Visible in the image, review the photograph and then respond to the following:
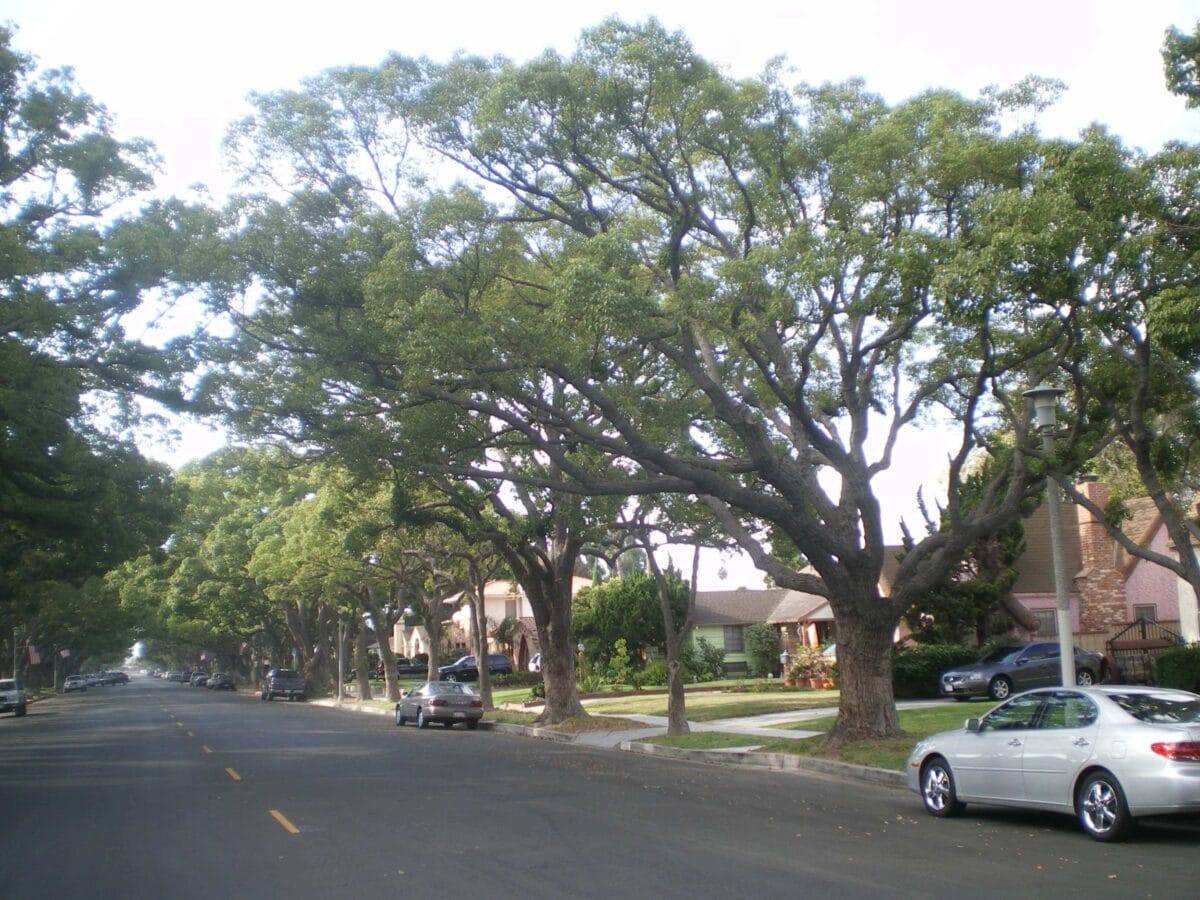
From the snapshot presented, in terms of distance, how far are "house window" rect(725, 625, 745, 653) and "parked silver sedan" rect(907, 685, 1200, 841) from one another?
46.1m

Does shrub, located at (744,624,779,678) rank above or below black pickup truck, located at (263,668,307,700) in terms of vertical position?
above

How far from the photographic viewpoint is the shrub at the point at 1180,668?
75.6 feet

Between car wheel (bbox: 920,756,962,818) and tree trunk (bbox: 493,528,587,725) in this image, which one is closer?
car wheel (bbox: 920,756,962,818)

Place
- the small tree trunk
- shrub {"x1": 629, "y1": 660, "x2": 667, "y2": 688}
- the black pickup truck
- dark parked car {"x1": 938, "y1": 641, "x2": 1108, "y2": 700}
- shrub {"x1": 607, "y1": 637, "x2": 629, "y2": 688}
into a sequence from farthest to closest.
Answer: the black pickup truck → shrub {"x1": 607, "y1": 637, "x2": 629, "y2": 688} → shrub {"x1": 629, "y1": 660, "x2": 667, "y2": 688} → dark parked car {"x1": 938, "y1": 641, "x2": 1108, "y2": 700} → the small tree trunk

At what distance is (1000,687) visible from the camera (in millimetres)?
29406

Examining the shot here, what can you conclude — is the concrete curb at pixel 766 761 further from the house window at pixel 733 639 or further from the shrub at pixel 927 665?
the house window at pixel 733 639

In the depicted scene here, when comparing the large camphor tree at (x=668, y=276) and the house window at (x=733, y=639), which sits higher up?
the large camphor tree at (x=668, y=276)

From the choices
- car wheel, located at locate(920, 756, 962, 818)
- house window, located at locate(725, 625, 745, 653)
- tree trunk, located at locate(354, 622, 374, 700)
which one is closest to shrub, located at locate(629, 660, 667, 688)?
house window, located at locate(725, 625, 745, 653)

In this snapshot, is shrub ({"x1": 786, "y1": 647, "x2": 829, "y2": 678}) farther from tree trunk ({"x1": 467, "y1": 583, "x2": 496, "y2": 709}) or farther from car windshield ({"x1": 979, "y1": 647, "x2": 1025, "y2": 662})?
tree trunk ({"x1": 467, "y1": 583, "x2": 496, "y2": 709})

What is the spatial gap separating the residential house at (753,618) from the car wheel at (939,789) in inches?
1426

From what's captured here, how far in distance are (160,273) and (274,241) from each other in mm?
4249

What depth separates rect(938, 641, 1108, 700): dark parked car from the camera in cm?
2941

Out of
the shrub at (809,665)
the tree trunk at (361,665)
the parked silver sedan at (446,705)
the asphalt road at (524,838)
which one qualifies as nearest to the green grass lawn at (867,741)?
the asphalt road at (524,838)

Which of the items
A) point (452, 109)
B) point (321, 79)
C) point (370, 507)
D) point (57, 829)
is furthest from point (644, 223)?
point (370, 507)
